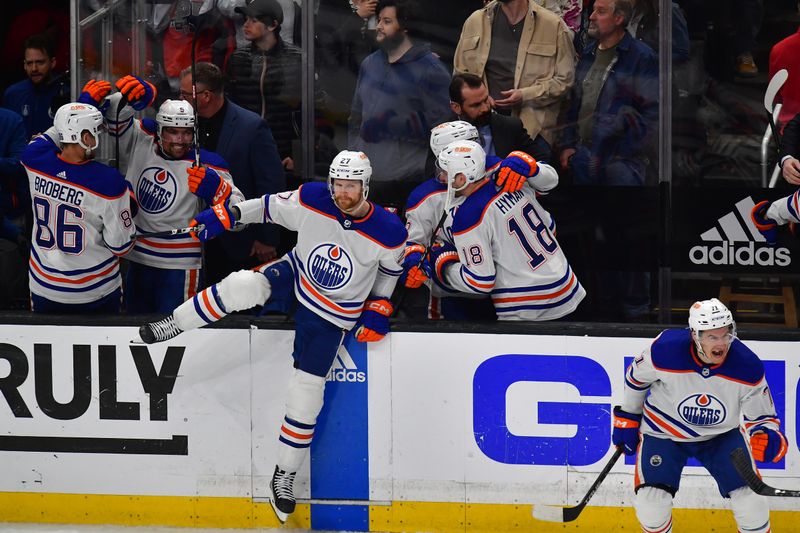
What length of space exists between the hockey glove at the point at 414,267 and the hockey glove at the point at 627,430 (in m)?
0.93

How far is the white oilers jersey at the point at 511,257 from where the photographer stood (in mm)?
4828

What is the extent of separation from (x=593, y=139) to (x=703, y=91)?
481 mm

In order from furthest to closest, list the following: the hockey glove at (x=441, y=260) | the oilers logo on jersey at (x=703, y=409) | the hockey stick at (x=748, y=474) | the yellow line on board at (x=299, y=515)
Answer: the hockey glove at (x=441, y=260) < the yellow line on board at (x=299, y=515) < the oilers logo on jersey at (x=703, y=409) < the hockey stick at (x=748, y=474)

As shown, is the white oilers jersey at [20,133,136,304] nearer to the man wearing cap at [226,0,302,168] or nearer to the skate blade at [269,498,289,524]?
the man wearing cap at [226,0,302,168]

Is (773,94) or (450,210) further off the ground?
(773,94)

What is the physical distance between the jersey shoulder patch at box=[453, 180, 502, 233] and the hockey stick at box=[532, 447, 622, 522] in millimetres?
980

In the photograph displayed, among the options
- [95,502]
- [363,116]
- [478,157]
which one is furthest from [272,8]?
[95,502]

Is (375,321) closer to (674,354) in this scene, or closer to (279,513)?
(279,513)

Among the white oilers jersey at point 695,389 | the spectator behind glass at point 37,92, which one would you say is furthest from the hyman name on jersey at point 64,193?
the white oilers jersey at point 695,389

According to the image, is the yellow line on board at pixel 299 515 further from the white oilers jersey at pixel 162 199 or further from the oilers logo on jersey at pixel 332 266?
the white oilers jersey at pixel 162 199

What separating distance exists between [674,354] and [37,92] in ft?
11.1

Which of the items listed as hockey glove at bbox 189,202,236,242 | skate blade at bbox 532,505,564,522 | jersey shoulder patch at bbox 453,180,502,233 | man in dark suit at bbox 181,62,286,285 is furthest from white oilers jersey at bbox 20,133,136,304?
skate blade at bbox 532,505,564,522

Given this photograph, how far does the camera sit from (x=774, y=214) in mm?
5242

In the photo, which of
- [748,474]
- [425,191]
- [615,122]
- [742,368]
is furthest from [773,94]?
[748,474]
